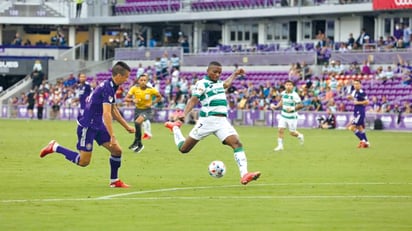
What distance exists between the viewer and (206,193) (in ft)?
61.5

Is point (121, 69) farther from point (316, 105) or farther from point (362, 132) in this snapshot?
point (316, 105)

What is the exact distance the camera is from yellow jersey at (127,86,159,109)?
34.8m

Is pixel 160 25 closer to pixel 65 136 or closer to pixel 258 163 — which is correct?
pixel 65 136

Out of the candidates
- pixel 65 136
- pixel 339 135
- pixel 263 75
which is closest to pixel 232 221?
pixel 65 136

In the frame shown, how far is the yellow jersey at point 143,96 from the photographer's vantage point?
3478cm

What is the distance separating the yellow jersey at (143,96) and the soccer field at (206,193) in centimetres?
246

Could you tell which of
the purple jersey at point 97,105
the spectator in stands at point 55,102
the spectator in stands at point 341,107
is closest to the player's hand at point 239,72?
the purple jersey at point 97,105

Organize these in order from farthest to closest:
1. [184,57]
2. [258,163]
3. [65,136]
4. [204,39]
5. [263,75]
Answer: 1. [204,39]
2. [184,57]
3. [263,75]
4. [65,136]
5. [258,163]

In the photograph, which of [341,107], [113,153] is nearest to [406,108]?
[341,107]

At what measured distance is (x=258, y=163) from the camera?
89.9ft

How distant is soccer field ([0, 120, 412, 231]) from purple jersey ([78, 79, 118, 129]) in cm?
119

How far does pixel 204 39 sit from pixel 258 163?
5464 centimetres

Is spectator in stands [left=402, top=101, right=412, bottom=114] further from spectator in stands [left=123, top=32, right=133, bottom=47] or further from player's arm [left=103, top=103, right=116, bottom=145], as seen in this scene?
spectator in stands [left=123, top=32, right=133, bottom=47]

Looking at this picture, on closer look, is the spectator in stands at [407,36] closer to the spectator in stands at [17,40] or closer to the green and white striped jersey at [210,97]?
the spectator in stands at [17,40]
